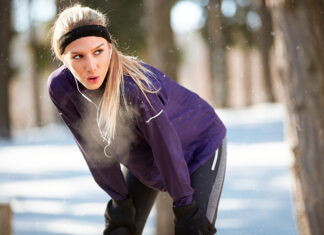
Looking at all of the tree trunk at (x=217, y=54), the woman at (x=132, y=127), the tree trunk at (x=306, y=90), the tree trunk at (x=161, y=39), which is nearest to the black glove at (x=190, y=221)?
the woman at (x=132, y=127)

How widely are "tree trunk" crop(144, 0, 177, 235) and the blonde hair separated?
7.61ft

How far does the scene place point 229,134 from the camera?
39.5 feet

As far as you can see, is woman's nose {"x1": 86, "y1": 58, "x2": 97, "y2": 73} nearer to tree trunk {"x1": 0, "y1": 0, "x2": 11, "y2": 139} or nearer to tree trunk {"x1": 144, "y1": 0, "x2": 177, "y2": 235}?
tree trunk {"x1": 144, "y1": 0, "x2": 177, "y2": 235}

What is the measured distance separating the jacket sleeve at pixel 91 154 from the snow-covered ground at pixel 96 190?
1.73 meters

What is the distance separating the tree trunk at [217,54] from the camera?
1627 cm

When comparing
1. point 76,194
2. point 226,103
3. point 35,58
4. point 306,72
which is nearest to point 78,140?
point 306,72

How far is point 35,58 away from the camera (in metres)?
14.6

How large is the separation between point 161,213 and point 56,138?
11.1 m

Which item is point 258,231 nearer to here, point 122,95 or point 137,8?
point 122,95

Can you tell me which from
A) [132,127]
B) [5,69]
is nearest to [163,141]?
[132,127]

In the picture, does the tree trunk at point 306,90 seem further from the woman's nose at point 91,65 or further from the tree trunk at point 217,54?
the tree trunk at point 217,54

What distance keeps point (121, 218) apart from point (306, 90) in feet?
5.97

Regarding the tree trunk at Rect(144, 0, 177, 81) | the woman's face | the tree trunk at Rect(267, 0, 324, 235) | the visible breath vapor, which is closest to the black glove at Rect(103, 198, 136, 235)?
the visible breath vapor

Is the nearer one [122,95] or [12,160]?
[122,95]
